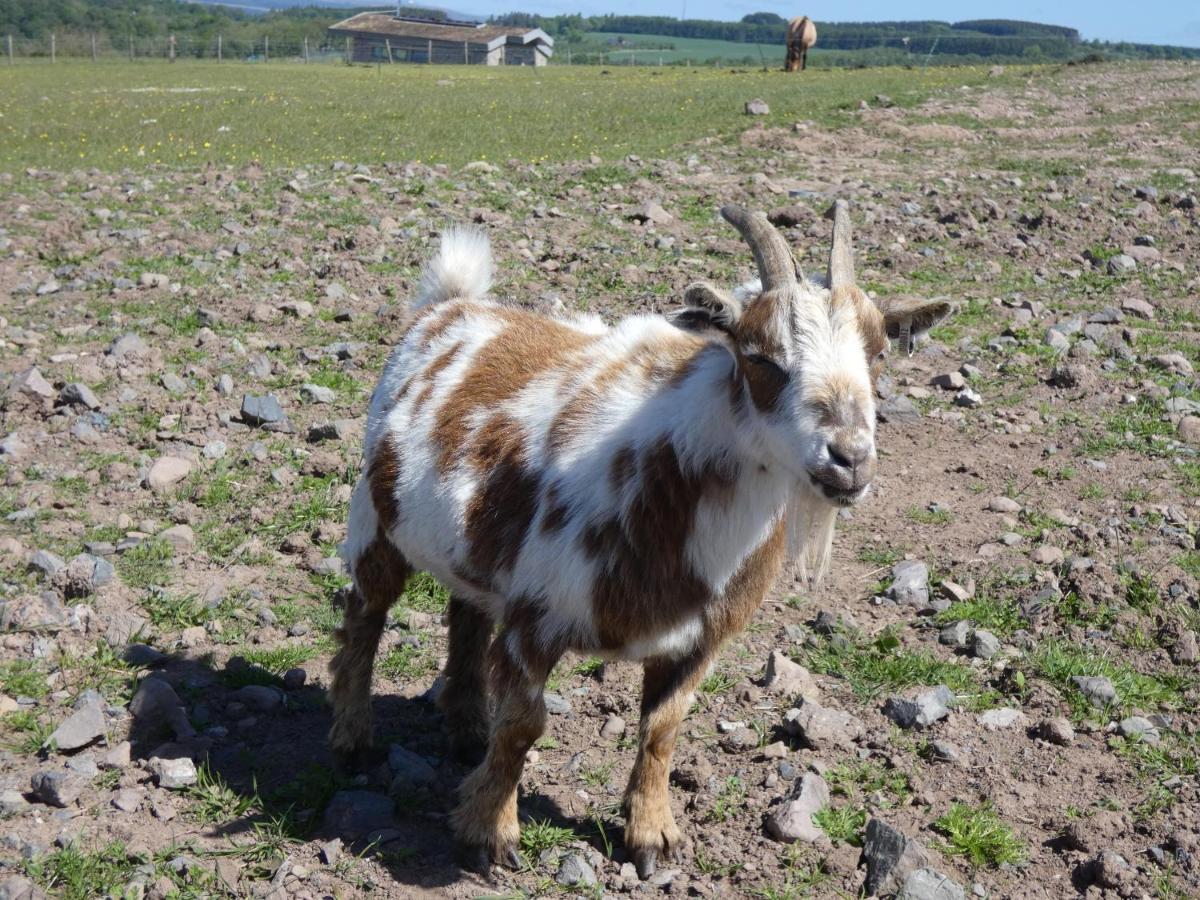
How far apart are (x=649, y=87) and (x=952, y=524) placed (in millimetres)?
30566

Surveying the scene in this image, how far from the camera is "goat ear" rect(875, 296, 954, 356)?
14.4 feet

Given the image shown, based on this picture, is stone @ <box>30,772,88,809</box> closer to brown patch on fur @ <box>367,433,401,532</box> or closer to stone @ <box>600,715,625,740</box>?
brown patch on fur @ <box>367,433,401,532</box>

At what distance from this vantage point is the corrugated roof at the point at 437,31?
7656cm

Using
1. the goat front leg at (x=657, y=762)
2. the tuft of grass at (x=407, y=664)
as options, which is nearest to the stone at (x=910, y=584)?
the goat front leg at (x=657, y=762)

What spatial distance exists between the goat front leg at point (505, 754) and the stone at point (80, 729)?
163cm

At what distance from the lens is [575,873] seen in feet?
15.0

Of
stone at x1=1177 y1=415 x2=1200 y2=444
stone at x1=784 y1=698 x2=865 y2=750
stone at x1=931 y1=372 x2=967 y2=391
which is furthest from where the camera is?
stone at x1=931 y1=372 x2=967 y2=391

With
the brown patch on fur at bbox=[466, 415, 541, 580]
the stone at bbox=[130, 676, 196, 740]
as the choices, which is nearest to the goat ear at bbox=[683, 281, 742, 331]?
the brown patch on fur at bbox=[466, 415, 541, 580]

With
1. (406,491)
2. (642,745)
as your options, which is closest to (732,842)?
(642,745)

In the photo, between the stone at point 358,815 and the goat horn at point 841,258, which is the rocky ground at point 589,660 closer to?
the stone at point 358,815

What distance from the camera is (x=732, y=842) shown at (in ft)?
15.6

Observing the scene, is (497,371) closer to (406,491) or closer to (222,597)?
(406,491)

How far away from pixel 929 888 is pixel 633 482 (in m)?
1.81

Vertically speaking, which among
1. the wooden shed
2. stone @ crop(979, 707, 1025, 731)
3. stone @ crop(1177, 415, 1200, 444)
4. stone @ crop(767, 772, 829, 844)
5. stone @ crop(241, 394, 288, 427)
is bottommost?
stone @ crop(767, 772, 829, 844)
